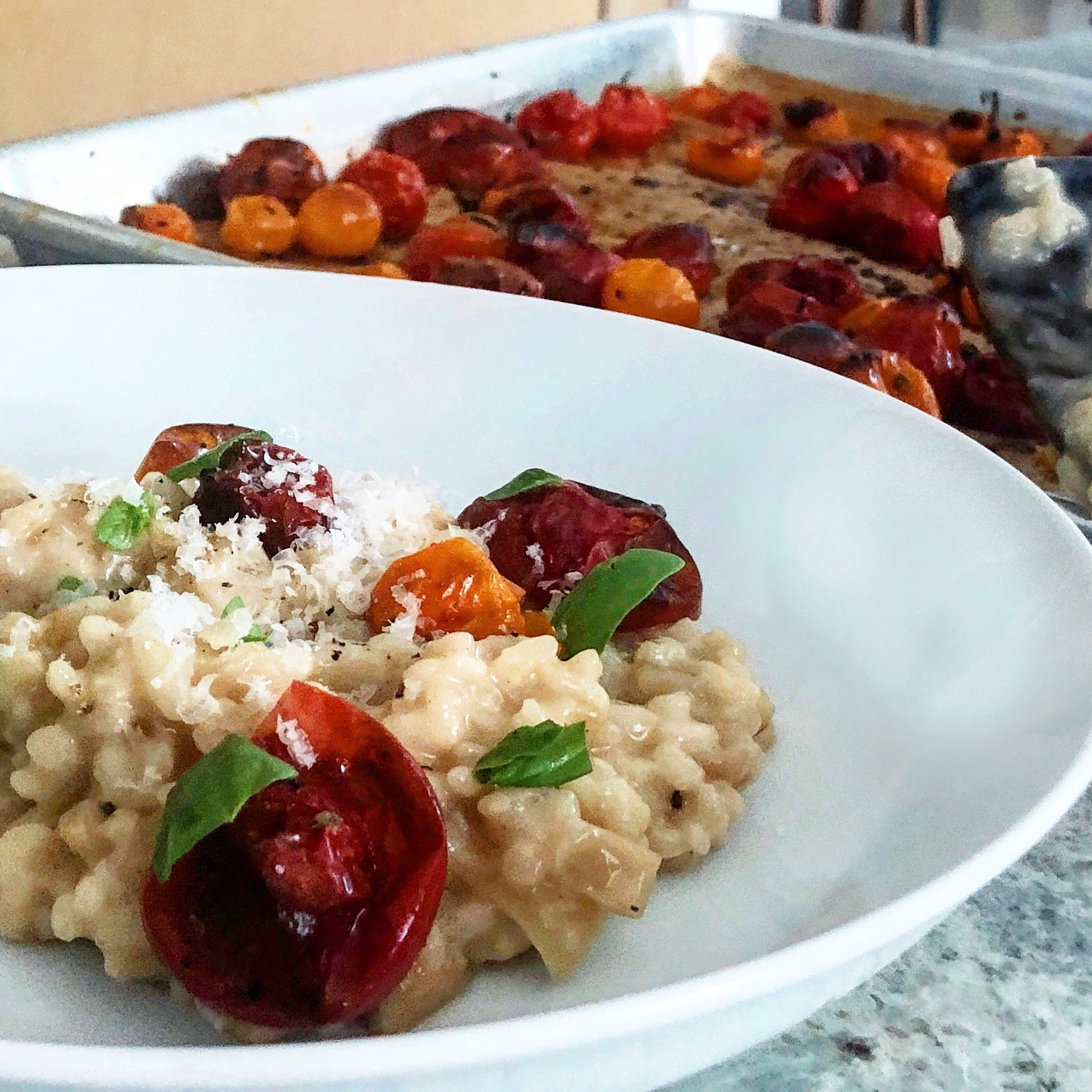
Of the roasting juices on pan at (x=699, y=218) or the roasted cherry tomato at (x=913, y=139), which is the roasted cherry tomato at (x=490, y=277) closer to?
the roasting juices on pan at (x=699, y=218)

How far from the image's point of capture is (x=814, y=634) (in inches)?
39.7

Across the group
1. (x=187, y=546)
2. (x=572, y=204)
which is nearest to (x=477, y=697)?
(x=187, y=546)

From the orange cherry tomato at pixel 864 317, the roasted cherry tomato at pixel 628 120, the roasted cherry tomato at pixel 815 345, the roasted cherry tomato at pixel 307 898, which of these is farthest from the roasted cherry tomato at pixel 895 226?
the roasted cherry tomato at pixel 307 898

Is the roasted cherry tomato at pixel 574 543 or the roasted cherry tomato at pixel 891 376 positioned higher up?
the roasted cherry tomato at pixel 574 543

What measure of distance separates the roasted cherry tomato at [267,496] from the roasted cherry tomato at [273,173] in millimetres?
1495

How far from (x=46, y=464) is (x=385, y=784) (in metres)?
0.60

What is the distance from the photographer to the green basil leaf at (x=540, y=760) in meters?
0.73

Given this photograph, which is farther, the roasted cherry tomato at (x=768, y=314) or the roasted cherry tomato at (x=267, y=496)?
the roasted cherry tomato at (x=768, y=314)

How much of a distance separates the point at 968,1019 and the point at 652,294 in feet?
4.49

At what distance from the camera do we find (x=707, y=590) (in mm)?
1079

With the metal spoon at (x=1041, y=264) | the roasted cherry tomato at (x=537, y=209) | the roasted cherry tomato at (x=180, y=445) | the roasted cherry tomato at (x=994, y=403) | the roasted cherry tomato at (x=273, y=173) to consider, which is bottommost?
the roasted cherry tomato at (x=994, y=403)

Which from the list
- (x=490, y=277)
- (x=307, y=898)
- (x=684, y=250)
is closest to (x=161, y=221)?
(x=490, y=277)

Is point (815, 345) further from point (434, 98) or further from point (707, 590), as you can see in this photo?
point (434, 98)

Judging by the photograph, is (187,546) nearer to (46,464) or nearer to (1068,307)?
(46,464)
